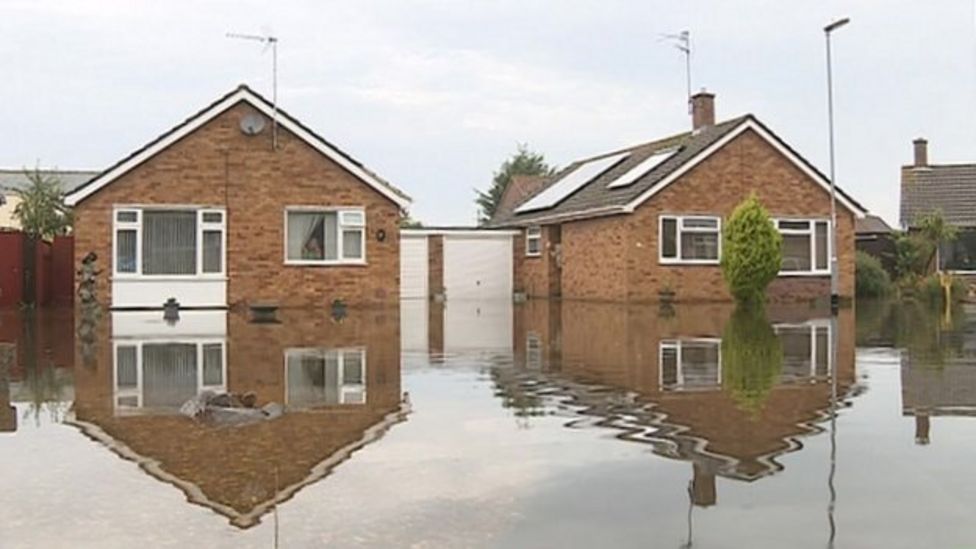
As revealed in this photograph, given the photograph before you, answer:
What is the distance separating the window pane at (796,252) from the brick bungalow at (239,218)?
1154 centimetres

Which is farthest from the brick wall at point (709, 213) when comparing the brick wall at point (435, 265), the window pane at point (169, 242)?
the window pane at point (169, 242)

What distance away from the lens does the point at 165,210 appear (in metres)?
26.7

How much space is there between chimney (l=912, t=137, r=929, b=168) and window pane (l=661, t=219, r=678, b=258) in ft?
60.4

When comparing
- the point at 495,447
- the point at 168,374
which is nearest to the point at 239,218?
the point at 168,374

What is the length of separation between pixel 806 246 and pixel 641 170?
5.27 meters

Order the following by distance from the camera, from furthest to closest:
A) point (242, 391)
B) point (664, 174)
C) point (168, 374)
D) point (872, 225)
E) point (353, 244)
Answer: point (872, 225)
point (664, 174)
point (353, 244)
point (168, 374)
point (242, 391)

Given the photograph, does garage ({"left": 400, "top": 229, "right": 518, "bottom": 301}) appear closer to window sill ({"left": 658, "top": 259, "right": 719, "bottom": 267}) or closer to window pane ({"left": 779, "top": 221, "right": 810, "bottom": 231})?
window sill ({"left": 658, "top": 259, "right": 719, "bottom": 267})

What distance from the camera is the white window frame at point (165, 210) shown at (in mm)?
26344

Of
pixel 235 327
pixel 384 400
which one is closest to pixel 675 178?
pixel 235 327

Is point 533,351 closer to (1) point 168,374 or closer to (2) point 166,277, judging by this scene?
(1) point 168,374

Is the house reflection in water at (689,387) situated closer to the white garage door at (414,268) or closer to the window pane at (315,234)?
the window pane at (315,234)

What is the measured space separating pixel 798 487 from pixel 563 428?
257 centimetres

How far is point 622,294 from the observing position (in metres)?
30.2

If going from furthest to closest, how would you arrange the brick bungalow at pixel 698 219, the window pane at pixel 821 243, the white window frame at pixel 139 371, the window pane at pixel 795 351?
the window pane at pixel 821 243 → the brick bungalow at pixel 698 219 → the window pane at pixel 795 351 → the white window frame at pixel 139 371
